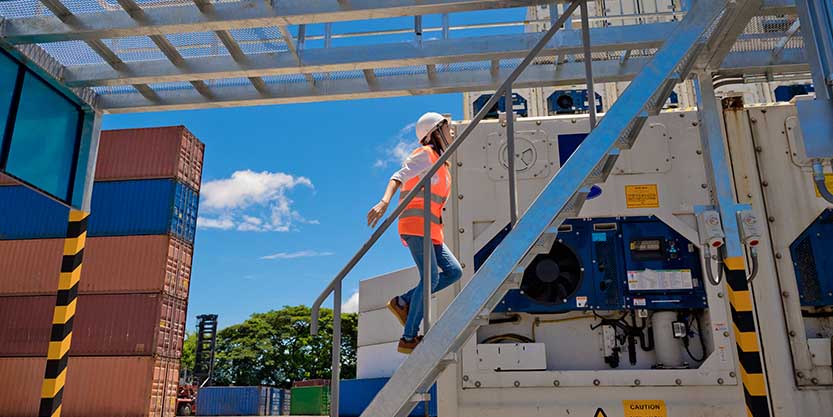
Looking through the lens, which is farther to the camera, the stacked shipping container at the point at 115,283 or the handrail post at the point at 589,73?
the stacked shipping container at the point at 115,283

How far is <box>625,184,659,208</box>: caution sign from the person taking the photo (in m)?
5.58

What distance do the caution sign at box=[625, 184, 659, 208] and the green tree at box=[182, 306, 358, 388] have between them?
50.5m

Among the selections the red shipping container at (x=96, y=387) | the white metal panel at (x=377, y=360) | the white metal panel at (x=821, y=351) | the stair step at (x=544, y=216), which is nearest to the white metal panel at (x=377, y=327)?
the white metal panel at (x=377, y=360)

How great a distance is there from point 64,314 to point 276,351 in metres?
53.3

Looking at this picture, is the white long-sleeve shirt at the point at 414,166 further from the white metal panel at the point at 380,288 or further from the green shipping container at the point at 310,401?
the green shipping container at the point at 310,401

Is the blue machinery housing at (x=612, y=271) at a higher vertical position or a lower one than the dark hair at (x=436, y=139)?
lower

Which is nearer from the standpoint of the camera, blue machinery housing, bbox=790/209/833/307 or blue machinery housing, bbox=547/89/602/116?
blue machinery housing, bbox=790/209/833/307

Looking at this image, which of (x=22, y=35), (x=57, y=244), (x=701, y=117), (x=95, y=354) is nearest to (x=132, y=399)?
(x=95, y=354)

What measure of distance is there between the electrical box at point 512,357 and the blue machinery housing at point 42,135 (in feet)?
14.4

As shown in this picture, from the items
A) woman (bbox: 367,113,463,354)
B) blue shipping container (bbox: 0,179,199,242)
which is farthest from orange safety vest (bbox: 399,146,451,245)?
blue shipping container (bbox: 0,179,199,242)

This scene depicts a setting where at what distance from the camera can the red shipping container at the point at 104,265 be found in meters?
19.8

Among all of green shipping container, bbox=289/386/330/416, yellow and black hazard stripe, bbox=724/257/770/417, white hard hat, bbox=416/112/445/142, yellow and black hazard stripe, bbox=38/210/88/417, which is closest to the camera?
white hard hat, bbox=416/112/445/142

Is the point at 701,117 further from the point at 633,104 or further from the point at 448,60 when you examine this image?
the point at 448,60

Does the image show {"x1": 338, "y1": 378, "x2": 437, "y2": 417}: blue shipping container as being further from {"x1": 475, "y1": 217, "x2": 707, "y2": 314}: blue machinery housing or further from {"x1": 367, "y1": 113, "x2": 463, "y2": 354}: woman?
{"x1": 367, "y1": 113, "x2": 463, "y2": 354}: woman
